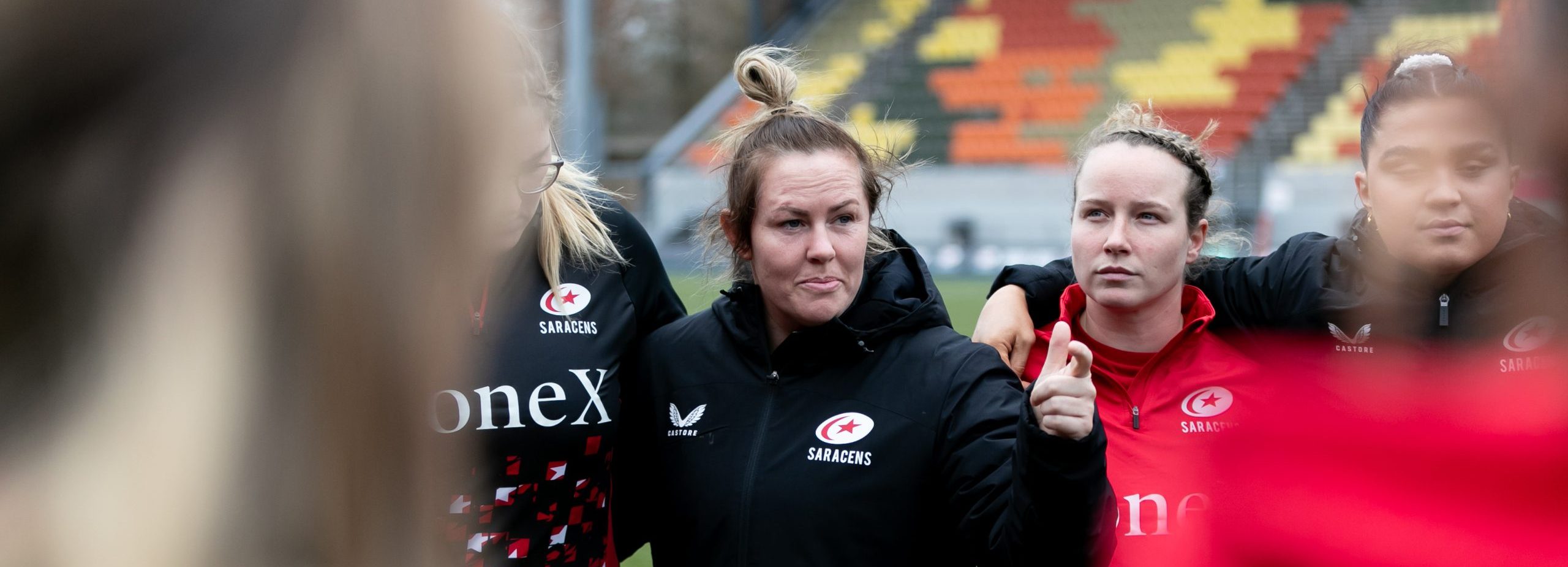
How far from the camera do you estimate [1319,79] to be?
18.0 meters

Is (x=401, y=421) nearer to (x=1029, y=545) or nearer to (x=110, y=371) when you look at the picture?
(x=110, y=371)

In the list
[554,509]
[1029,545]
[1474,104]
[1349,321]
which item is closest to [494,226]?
[1474,104]

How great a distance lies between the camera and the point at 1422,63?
2.32 metres

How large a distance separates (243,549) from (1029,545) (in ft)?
4.51

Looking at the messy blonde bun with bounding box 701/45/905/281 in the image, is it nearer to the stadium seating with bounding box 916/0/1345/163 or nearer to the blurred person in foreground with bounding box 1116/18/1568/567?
the blurred person in foreground with bounding box 1116/18/1568/567

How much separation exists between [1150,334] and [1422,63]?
0.79m

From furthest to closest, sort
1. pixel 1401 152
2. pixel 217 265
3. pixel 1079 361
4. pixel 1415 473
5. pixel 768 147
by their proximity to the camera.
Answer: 1. pixel 768 147
2. pixel 1401 152
3. pixel 1079 361
4. pixel 1415 473
5. pixel 217 265

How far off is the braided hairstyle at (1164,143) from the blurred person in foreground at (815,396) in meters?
0.52

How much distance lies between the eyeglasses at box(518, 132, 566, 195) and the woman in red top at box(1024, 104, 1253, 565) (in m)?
1.18

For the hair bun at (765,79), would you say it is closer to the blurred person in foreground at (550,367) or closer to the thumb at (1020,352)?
the blurred person in foreground at (550,367)

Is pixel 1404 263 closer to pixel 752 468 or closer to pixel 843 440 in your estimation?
pixel 843 440

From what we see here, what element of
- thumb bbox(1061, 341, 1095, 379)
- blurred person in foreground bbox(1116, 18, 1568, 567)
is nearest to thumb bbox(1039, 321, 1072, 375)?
thumb bbox(1061, 341, 1095, 379)

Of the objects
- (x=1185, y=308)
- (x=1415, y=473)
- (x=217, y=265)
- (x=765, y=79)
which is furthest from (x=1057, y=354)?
(x=217, y=265)

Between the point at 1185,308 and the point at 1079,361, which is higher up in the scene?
the point at 1185,308
